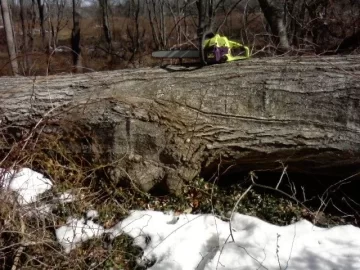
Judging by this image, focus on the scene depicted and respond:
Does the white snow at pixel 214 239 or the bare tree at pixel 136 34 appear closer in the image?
the white snow at pixel 214 239

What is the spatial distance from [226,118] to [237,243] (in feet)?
2.86

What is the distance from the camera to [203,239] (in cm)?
298

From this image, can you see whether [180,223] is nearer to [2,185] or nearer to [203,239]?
[203,239]

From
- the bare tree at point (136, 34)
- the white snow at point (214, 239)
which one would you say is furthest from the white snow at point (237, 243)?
the bare tree at point (136, 34)

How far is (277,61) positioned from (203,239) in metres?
1.40

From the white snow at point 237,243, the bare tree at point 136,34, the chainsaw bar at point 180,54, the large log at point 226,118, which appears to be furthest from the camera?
the bare tree at point 136,34

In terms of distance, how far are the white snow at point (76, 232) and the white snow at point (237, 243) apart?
135mm

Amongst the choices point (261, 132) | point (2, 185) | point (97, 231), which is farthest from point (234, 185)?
point (2, 185)

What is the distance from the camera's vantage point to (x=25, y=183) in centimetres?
332

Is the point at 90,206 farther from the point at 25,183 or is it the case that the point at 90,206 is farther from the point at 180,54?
the point at 180,54

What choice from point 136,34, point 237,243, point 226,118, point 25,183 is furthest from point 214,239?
point 136,34

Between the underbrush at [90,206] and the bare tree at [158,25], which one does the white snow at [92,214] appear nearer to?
the underbrush at [90,206]

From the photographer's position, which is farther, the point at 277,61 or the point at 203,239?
the point at 277,61

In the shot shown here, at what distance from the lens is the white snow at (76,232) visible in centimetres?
297
